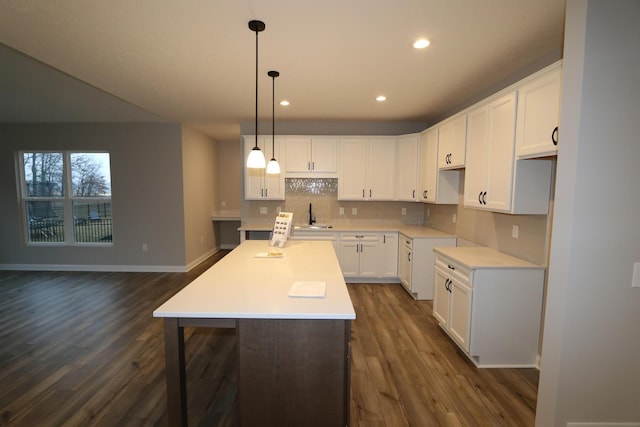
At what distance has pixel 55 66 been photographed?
2.74m

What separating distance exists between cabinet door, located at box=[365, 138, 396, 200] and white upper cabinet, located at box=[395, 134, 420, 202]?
0.08 metres

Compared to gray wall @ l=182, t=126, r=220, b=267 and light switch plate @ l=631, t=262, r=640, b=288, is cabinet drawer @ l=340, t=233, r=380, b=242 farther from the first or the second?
light switch plate @ l=631, t=262, r=640, b=288

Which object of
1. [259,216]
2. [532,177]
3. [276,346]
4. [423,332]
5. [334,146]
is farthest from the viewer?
[259,216]

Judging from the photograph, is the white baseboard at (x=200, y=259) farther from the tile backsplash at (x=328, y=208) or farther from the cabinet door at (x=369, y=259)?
the cabinet door at (x=369, y=259)

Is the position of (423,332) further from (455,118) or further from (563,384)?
(455,118)

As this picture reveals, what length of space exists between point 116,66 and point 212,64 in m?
0.90

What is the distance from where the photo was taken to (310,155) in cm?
479

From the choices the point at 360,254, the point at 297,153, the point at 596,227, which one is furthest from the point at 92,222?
the point at 596,227

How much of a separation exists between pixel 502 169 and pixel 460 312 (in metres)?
1.31

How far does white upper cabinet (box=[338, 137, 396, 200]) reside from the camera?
477 cm

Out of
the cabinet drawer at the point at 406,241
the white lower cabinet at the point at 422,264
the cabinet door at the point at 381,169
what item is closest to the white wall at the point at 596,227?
the white lower cabinet at the point at 422,264

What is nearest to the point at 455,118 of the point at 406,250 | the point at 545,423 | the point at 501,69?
the point at 501,69

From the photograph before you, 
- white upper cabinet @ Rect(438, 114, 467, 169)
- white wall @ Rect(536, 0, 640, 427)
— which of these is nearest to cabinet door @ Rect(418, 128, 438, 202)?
white upper cabinet @ Rect(438, 114, 467, 169)

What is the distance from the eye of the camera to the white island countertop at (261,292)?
4.95ft
